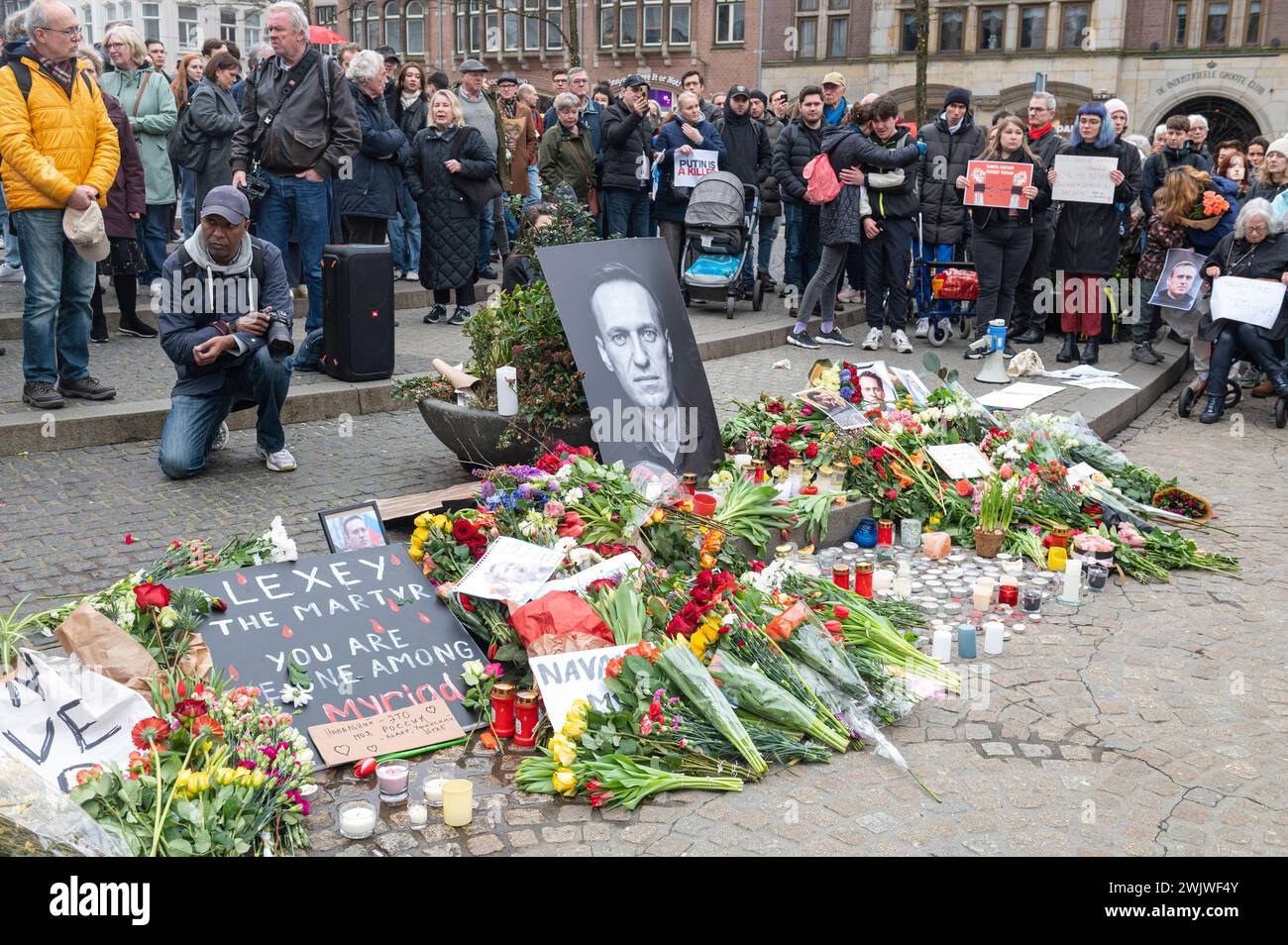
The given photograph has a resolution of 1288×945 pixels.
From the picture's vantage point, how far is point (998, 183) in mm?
10867

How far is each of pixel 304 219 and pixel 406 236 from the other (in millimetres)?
4080

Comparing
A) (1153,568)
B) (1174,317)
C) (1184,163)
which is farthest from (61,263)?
(1184,163)

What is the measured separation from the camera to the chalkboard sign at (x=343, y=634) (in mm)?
4125

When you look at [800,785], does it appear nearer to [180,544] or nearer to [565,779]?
[565,779]

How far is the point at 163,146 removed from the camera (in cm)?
1048

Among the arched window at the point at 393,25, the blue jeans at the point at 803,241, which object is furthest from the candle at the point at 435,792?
the arched window at the point at 393,25

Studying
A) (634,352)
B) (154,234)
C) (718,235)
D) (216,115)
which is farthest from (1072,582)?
(154,234)

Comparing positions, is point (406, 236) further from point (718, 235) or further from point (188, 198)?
point (718, 235)

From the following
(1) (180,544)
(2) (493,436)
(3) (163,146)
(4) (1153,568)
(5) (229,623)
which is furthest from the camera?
(3) (163,146)

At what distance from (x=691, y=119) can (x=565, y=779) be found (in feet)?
31.4

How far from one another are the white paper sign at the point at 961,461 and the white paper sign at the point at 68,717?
175 inches

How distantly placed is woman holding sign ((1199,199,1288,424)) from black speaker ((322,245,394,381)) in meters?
6.12

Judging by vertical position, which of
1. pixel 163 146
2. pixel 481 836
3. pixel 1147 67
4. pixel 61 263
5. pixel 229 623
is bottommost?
pixel 481 836

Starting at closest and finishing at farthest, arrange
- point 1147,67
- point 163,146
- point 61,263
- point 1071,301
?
point 61,263, point 163,146, point 1071,301, point 1147,67
